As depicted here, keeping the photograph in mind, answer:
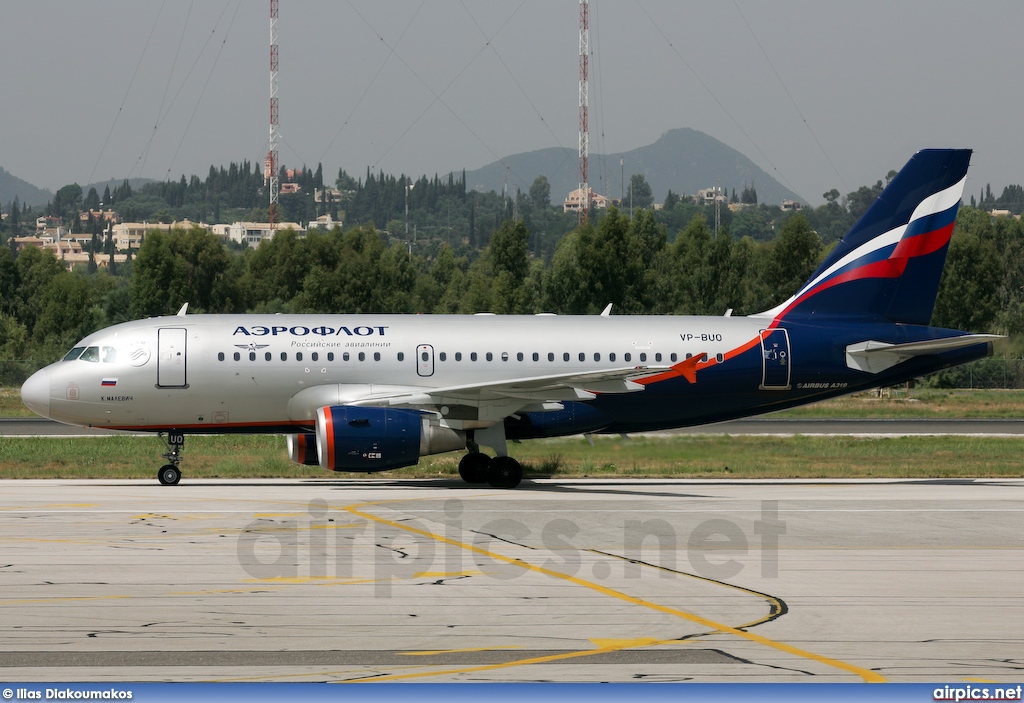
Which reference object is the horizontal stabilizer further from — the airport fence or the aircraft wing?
the airport fence

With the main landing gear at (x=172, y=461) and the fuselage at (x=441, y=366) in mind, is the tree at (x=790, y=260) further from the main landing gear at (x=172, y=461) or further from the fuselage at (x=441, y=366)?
the main landing gear at (x=172, y=461)

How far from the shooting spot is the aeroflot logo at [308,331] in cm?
2981

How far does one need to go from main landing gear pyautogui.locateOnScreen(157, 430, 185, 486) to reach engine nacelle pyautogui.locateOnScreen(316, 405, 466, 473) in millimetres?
3575

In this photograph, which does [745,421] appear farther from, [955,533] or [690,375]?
[955,533]

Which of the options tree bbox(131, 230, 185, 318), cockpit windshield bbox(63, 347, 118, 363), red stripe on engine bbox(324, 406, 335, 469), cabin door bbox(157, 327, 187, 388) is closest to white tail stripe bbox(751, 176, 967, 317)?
red stripe on engine bbox(324, 406, 335, 469)

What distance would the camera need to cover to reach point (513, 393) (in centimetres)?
2891

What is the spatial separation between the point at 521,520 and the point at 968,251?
235 feet

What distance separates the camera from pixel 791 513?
78.4 feet

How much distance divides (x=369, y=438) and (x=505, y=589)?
41.7 ft

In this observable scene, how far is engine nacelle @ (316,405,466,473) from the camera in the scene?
27422mm

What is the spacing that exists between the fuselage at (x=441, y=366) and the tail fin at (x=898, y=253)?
578 millimetres

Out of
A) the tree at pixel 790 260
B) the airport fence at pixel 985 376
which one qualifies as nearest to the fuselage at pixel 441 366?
the airport fence at pixel 985 376

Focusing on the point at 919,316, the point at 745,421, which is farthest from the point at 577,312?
the point at 919,316

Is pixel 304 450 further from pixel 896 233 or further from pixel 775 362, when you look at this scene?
pixel 896 233
